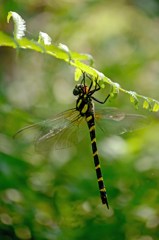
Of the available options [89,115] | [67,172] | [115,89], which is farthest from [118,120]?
[115,89]

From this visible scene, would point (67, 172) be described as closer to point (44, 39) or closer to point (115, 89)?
point (115, 89)

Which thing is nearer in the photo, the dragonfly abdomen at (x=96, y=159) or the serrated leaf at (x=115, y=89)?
the serrated leaf at (x=115, y=89)

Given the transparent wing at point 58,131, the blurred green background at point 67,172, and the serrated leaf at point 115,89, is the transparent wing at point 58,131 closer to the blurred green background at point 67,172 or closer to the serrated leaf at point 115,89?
the blurred green background at point 67,172

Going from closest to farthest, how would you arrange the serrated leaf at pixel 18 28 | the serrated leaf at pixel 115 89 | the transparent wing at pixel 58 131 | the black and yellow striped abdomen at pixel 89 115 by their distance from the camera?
1. the serrated leaf at pixel 18 28
2. the serrated leaf at pixel 115 89
3. the transparent wing at pixel 58 131
4. the black and yellow striped abdomen at pixel 89 115

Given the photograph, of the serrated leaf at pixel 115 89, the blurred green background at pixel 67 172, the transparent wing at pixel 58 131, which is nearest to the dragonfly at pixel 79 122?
the transparent wing at pixel 58 131

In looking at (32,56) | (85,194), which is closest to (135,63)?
(32,56)

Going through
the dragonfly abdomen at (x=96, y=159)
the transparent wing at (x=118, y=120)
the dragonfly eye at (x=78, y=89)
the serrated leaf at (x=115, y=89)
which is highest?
the dragonfly eye at (x=78, y=89)

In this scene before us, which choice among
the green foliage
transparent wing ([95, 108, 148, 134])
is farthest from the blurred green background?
transparent wing ([95, 108, 148, 134])

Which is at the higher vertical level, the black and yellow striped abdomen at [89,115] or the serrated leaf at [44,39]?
the black and yellow striped abdomen at [89,115]

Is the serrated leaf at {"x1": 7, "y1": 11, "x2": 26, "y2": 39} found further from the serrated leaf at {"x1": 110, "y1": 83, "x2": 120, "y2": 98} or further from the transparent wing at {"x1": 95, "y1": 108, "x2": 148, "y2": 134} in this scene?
the transparent wing at {"x1": 95, "y1": 108, "x2": 148, "y2": 134}
